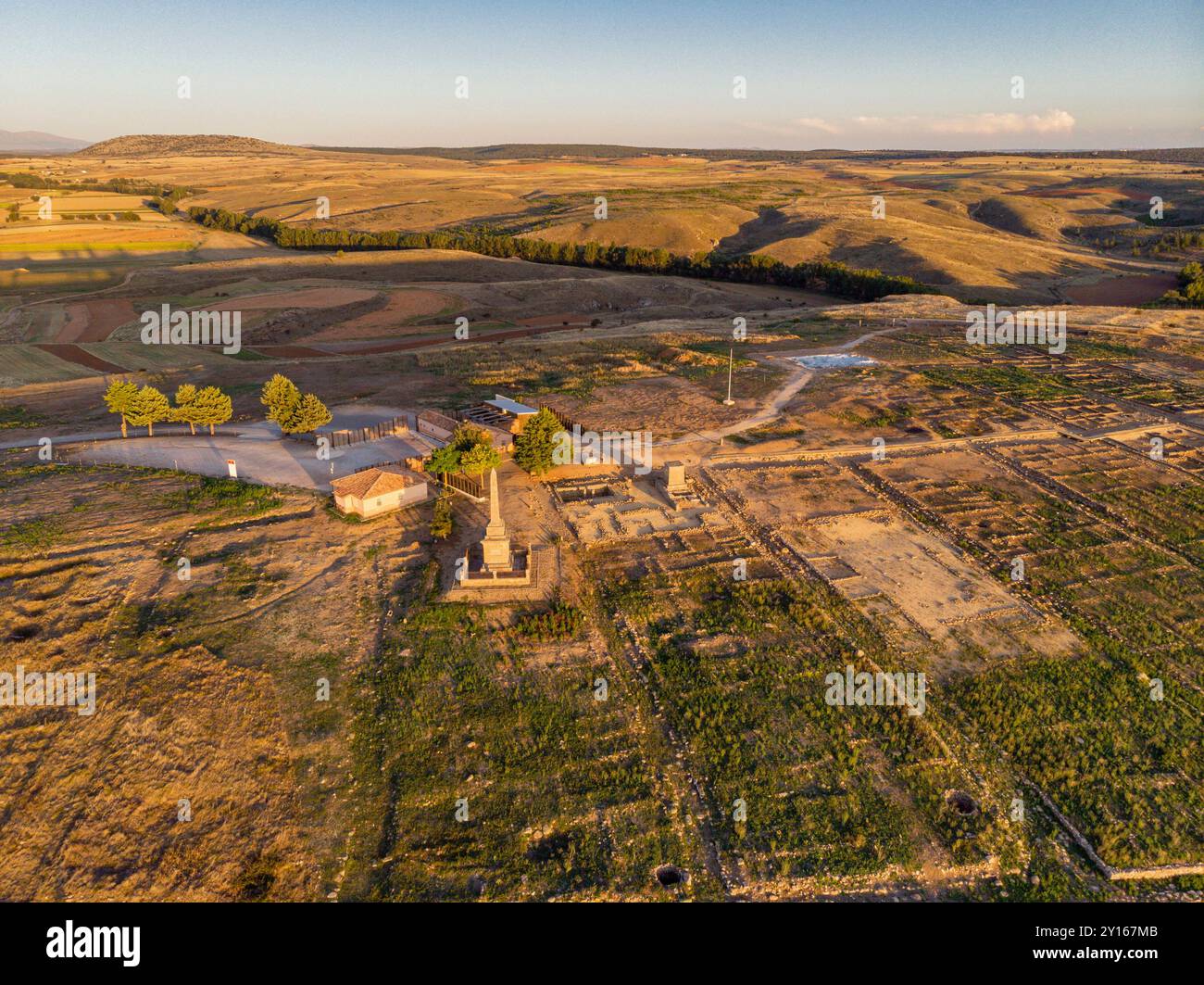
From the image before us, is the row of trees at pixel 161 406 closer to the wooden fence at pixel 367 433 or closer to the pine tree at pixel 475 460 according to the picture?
the wooden fence at pixel 367 433

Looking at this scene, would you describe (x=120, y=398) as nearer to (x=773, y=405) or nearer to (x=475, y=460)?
(x=475, y=460)

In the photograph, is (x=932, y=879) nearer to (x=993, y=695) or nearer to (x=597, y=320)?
(x=993, y=695)

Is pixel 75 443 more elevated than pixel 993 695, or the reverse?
pixel 75 443

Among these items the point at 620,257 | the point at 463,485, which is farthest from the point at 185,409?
the point at 620,257

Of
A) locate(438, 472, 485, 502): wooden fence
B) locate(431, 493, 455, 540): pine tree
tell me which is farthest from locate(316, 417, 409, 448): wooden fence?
locate(431, 493, 455, 540): pine tree

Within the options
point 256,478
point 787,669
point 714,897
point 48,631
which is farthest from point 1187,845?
point 256,478
